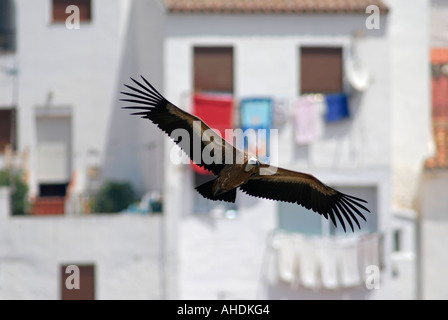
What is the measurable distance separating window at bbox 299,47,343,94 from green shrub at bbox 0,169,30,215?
698 centimetres

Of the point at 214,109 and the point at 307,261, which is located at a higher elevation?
the point at 214,109

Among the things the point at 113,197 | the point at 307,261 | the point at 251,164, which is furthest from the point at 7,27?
the point at 251,164

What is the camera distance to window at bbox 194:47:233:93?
29859mm

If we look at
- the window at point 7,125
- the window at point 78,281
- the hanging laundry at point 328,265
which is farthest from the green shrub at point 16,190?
the hanging laundry at point 328,265

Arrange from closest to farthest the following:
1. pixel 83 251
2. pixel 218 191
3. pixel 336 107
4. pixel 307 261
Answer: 1. pixel 218 191
2. pixel 83 251
3. pixel 307 261
4. pixel 336 107

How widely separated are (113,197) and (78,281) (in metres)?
3.00

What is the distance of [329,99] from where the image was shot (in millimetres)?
29859

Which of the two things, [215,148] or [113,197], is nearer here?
[215,148]

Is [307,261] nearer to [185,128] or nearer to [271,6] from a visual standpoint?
[271,6]

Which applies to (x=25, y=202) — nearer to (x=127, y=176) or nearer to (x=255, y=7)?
(x=127, y=176)

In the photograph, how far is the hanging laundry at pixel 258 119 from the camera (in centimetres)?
2906

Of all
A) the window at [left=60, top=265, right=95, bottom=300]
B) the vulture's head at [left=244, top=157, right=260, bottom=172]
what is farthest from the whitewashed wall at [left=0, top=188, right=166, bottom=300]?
the vulture's head at [left=244, top=157, right=260, bottom=172]

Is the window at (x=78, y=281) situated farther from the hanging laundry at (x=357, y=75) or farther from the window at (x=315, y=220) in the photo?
the hanging laundry at (x=357, y=75)

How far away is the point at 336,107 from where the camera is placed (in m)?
29.9
